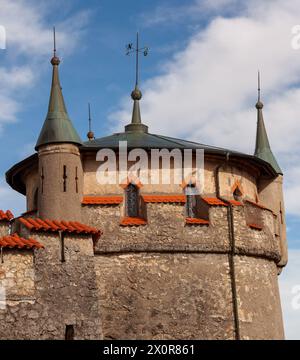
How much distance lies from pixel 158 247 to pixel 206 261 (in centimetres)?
153

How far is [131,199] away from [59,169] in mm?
2671

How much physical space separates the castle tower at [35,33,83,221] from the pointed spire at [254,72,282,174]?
8209 mm

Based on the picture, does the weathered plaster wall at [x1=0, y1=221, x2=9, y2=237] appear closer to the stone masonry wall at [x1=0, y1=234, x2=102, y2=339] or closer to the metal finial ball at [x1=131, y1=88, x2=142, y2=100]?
the stone masonry wall at [x1=0, y1=234, x2=102, y2=339]

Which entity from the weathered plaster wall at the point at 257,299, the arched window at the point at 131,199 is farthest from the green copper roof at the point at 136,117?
the weathered plaster wall at the point at 257,299

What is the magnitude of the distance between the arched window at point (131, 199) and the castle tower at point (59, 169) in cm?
161

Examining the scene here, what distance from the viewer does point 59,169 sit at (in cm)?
2697

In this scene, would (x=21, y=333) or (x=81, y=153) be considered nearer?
(x=21, y=333)

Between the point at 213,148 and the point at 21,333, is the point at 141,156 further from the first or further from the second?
the point at 21,333

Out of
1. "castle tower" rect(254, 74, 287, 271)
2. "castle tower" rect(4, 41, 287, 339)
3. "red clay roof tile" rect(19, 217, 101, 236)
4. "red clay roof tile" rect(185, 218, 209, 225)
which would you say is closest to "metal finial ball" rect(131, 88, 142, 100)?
"castle tower" rect(4, 41, 287, 339)

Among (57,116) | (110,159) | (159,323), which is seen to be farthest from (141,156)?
(159,323)

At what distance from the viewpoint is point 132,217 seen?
92.7 feet

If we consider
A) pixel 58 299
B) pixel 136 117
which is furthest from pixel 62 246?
Result: pixel 136 117

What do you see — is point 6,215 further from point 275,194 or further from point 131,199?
point 275,194

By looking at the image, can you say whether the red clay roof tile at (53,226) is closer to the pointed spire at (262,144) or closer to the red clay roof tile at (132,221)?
the red clay roof tile at (132,221)
